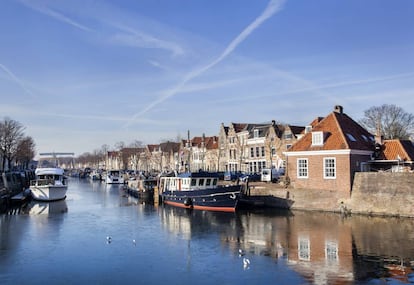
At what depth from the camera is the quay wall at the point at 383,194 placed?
3462cm

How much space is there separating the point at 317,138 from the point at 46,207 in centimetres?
3114

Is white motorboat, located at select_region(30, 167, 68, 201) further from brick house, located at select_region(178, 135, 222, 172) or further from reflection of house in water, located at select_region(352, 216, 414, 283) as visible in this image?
reflection of house in water, located at select_region(352, 216, 414, 283)

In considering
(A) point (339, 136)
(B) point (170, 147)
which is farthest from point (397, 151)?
(B) point (170, 147)

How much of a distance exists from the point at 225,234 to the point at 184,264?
903cm

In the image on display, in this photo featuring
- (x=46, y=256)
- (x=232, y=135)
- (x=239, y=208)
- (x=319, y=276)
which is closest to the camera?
(x=319, y=276)

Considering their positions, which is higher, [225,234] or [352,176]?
[352,176]

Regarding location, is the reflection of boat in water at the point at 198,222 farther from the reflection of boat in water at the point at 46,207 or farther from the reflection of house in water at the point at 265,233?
the reflection of boat in water at the point at 46,207

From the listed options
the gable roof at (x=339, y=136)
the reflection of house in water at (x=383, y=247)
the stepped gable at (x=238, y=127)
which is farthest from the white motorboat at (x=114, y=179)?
the reflection of house in water at (x=383, y=247)

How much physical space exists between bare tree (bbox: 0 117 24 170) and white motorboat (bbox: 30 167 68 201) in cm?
1895

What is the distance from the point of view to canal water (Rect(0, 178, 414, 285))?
61.8 feet

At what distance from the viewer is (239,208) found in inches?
1769

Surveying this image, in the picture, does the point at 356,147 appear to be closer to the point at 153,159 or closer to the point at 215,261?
the point at 215,261

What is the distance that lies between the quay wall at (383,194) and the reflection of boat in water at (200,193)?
11019 mm

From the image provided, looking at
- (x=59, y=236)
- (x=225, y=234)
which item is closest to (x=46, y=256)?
(x=59, y=236)
